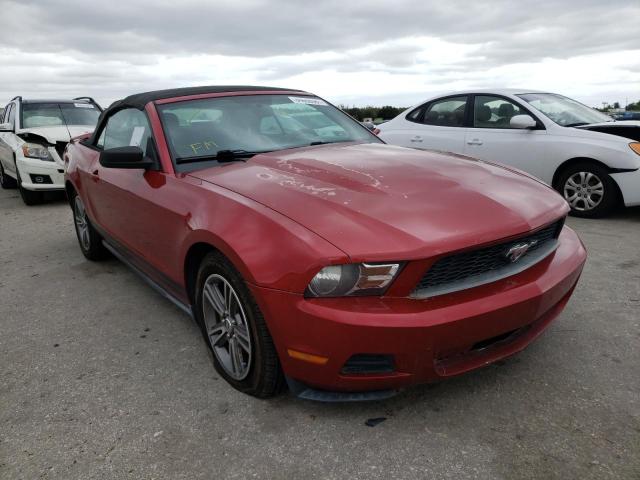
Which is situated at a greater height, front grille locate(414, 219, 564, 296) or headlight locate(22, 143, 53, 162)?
front grille locate(414, 219, 564, 296)

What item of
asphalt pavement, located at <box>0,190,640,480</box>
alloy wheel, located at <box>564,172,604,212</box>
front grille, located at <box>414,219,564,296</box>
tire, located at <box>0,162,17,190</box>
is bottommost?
tire, located at <box>0,162,17,190</box>

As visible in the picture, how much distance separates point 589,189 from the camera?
5500mm

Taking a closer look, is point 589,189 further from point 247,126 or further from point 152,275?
point 152,275

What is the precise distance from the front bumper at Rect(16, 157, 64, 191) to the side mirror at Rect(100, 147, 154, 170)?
5.32 m

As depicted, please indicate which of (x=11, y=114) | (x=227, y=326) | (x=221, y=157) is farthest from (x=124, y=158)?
(x=11, y=114)

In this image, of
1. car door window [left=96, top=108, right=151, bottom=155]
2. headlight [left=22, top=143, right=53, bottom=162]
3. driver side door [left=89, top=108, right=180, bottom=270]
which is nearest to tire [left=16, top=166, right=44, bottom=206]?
headlight [left=22, top=143, right=53, bottom=162]

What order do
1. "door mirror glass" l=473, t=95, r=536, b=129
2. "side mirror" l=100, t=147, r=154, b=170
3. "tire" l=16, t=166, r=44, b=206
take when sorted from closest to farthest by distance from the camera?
"side mirror" l=100, t=147, r=154, b=170
"door mirror glass" l=473, t=95, r=536, b=129
"tire" l=16, t=166, r=44, b=206

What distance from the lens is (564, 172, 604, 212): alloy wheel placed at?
5.45 m

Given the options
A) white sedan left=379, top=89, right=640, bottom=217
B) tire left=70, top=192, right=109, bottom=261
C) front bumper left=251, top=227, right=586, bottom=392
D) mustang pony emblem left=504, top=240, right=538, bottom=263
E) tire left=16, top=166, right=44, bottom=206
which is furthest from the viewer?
tire left=16, top=166, right=44, bottom=206

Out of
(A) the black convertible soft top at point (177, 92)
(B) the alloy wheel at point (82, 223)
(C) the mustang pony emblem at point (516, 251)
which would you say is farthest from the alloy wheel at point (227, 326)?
(B) the alloy wheel at point (82, 223)

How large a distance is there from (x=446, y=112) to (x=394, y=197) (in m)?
4.96

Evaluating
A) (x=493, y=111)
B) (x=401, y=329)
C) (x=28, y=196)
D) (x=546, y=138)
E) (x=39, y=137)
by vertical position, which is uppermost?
(x=493, y=111)

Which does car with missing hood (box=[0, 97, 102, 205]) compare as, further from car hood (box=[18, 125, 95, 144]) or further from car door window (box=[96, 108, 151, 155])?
car door window (box=[96, 108, 151, 155])

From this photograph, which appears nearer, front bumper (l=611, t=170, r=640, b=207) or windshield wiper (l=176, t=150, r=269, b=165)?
windshield wiper (l=176, t=150, r=269, b=165)
